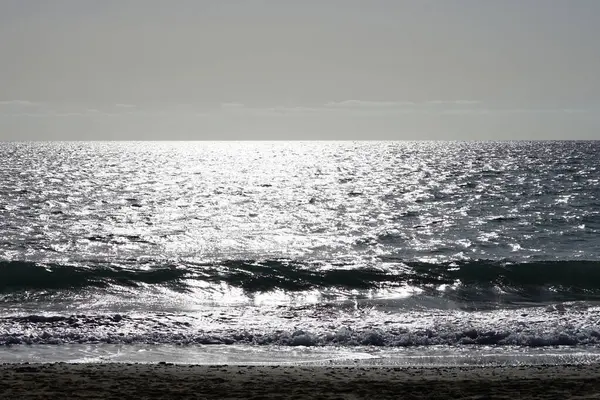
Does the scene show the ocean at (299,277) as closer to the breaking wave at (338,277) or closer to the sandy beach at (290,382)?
the breaking wave at (338,277)

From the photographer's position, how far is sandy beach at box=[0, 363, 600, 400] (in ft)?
36.9

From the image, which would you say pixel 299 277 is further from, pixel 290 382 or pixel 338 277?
pixel 290 382

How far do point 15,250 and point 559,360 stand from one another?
79.7ft

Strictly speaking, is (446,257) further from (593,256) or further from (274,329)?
(274,329)

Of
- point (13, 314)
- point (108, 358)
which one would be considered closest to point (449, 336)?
point (108, 358)

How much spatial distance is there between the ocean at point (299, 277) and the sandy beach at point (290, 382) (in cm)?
182

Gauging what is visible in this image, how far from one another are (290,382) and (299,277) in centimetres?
1430

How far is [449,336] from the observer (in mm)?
16719

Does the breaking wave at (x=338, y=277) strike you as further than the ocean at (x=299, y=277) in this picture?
Yes

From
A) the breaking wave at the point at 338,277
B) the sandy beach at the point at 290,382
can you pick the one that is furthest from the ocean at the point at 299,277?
the sandy beach at the point at 290,382

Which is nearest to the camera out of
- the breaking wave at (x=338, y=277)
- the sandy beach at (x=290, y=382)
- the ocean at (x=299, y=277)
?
the sandy beach at (x=290, y=382)

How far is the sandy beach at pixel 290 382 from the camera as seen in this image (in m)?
11.2

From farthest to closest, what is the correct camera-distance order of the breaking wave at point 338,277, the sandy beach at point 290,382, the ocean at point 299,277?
1. the breaking wave at point 338,277
2. the ocean at point 299,277
3. the sandy beach at point 290,382

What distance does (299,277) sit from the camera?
26.5m
